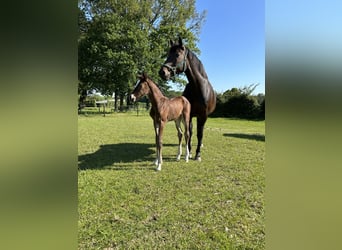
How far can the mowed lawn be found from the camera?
2.23m

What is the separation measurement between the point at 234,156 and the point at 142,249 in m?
3.99

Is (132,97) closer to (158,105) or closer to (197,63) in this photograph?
(158,105)

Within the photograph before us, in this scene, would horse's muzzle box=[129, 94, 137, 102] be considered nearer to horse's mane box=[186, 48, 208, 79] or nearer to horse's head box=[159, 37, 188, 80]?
horse's head box=[159, 37, 188, 80]

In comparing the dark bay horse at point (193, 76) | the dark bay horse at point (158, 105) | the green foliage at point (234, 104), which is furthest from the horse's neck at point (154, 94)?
the green foliage at point (234, 104)

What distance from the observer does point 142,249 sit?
81.6 inches

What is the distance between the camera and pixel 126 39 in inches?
899

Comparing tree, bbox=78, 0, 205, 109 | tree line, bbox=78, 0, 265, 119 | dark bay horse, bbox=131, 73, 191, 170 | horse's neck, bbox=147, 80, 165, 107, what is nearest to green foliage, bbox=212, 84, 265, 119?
tree line, bbox=78, 0, 265, 119

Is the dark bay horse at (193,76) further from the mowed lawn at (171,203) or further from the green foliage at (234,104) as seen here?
the green foliage at (234,104)

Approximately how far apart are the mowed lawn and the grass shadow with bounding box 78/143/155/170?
0.07 feet

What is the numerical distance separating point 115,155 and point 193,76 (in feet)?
8.37

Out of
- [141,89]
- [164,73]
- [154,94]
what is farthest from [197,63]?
[141,89]

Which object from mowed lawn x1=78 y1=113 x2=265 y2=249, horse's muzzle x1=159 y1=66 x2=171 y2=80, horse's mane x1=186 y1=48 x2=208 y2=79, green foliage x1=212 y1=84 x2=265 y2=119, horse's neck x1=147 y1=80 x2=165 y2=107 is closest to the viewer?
mowed lawn x1=78 y1=113 x2=265 y2=249

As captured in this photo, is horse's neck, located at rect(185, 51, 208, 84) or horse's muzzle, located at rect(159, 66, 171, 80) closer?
horse's muzzle, located at rect(159, 66, 171, 80)

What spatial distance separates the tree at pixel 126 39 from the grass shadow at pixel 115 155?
1530 cm
